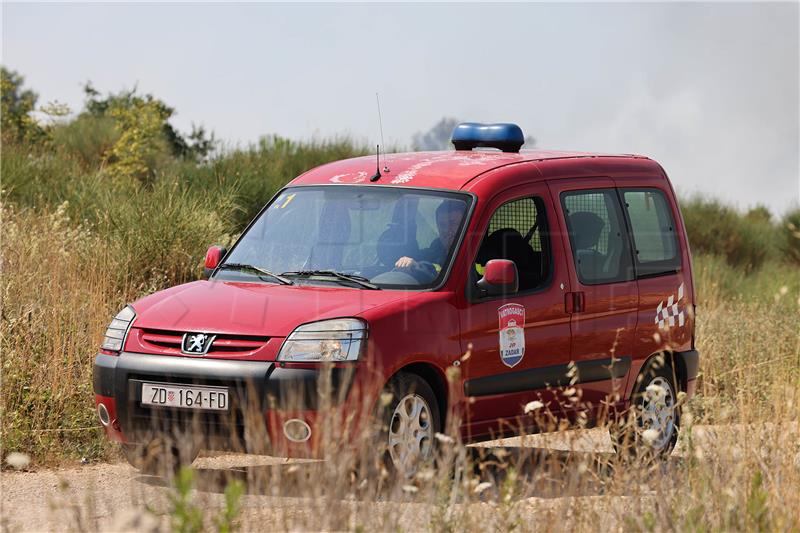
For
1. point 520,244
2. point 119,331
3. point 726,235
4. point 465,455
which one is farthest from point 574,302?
point 726,235

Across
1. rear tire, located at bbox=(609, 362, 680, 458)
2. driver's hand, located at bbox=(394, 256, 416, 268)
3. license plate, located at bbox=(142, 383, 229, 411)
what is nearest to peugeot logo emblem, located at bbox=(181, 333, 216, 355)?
license plate, located at bbox=(142, 383, 229, 411)

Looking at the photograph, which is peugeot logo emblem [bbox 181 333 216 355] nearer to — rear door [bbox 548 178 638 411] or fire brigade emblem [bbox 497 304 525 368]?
fire brigade emblem [bbox 497 304 525 368]

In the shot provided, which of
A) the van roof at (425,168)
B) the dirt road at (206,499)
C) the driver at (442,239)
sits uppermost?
the van roof at (425,168)

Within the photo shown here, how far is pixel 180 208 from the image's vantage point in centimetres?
1472

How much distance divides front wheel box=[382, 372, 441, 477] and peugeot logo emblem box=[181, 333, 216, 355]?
100 centimetres

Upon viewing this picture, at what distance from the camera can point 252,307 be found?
306 inches

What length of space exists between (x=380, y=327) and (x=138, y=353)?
4.61 ft

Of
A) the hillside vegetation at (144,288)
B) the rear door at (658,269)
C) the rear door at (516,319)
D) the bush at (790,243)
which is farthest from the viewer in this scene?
the bush at (790,243)

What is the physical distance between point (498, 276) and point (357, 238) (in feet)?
3.25

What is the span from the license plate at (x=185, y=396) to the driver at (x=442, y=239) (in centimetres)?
139

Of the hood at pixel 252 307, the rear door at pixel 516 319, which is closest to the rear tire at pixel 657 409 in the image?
the rear door at pixel 516 319

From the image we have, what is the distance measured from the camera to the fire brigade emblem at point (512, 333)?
825cm

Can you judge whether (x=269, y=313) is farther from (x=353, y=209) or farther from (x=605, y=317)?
(x=605, y=317)

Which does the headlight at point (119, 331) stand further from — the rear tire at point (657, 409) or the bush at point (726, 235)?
the bush at point (726, 235)
